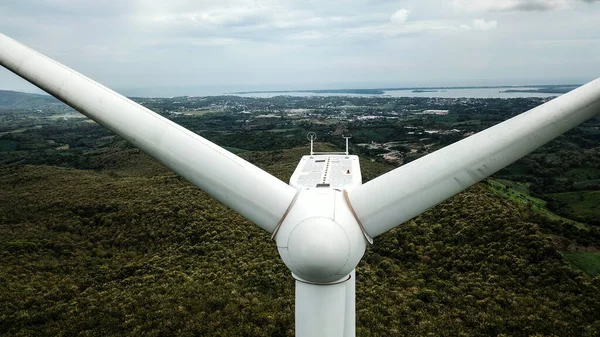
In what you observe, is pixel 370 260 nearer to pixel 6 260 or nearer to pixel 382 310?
pixel 382 310

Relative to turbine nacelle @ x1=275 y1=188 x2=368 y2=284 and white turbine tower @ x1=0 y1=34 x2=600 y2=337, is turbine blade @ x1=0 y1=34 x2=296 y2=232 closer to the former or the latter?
white turbine tower @ x1=0 y1=34 x2=600 y2=337

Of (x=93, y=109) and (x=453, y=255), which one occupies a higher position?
(x=93, y=109)

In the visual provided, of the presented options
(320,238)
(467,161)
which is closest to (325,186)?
(320,238)

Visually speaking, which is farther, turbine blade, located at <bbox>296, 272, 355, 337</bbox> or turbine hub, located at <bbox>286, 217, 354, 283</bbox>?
turbine blade, located at <bbox>296, 272, 355, 337</bbox>

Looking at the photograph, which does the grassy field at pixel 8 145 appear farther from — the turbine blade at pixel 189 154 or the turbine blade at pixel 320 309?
the turbine blade at pixel 320 309

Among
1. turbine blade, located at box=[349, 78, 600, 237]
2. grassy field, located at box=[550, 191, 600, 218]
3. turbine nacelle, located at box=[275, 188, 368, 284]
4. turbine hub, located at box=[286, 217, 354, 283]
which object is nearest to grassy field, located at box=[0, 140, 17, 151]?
grassy field, located at box=[550, 191, 600, 218]

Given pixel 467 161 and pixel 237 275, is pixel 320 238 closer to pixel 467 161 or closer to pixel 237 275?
pixel 467 161

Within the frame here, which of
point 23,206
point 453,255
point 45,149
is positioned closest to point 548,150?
point 453,255

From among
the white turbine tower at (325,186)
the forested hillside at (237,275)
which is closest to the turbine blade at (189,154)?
the white turbine tower at (325,186)
